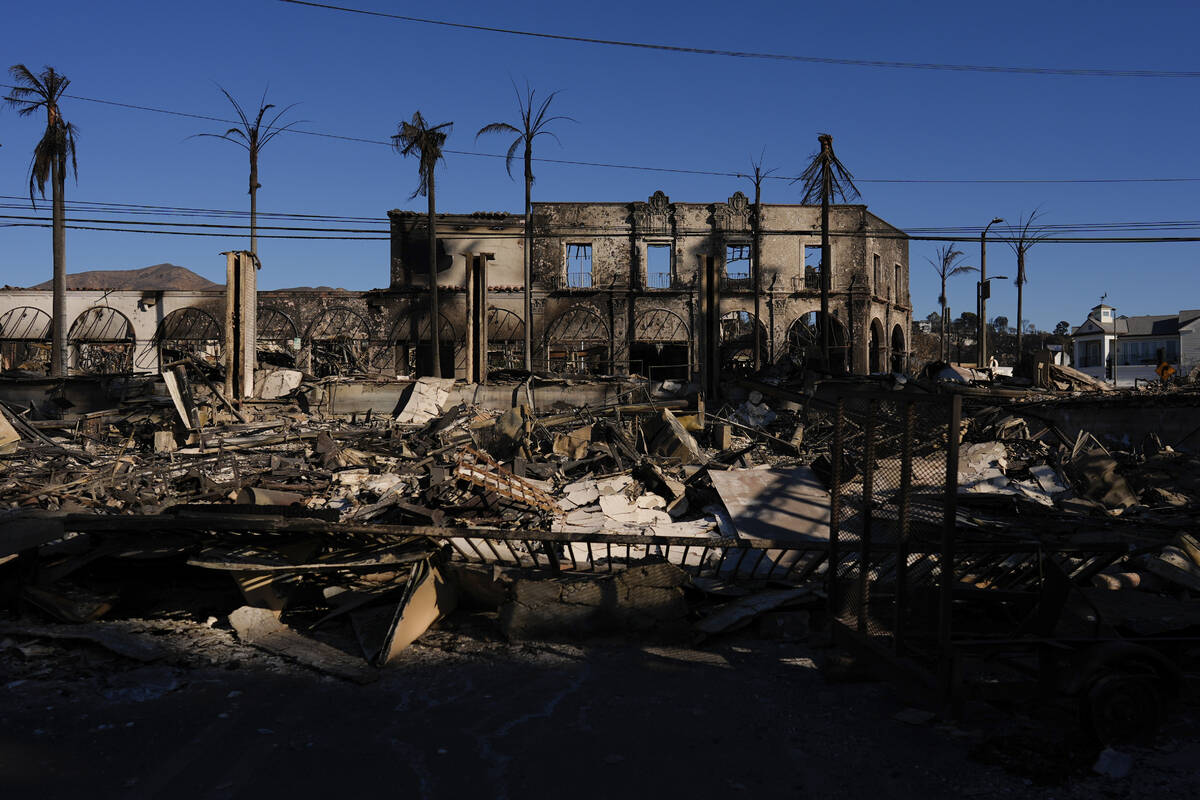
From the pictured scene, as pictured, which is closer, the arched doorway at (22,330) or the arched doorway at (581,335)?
the arched doorway at (22,330)

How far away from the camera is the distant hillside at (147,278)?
148 meters

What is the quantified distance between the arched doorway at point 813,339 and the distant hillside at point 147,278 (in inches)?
5381

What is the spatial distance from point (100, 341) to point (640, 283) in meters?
21.6

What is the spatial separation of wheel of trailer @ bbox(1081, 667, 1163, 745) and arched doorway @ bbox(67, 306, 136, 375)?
32639 millimetres

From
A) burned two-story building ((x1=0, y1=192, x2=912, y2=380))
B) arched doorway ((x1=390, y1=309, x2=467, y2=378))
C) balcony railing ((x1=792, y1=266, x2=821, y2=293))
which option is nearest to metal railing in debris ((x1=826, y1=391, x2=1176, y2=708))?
burned two-story building ((x1=0, y1=192, x2=912, y2=380))

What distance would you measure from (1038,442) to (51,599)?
13.1 meters

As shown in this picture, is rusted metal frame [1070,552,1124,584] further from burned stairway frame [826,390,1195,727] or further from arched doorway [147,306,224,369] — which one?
arched doorway [147,306,224,369]

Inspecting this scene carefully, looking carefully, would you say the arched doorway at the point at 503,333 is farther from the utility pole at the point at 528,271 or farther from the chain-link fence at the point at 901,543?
the chain-link fence at the point at 901,543

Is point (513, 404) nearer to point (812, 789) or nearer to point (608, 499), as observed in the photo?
point (608, 499)

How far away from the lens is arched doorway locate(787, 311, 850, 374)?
3312 centimetres

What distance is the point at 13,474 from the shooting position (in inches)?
465

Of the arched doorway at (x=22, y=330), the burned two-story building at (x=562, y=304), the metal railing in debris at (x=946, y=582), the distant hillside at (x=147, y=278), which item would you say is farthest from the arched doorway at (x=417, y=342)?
the distant hillside at (x=147, y=278)

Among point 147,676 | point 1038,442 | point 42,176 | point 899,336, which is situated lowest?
point 147,676

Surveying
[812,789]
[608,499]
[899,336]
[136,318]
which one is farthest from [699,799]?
[899,336]
